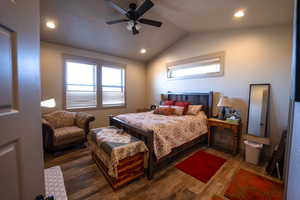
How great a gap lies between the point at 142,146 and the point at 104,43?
3.23 m

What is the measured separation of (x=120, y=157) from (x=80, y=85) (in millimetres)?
3038

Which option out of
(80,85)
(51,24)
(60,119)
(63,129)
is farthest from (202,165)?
(51,24)

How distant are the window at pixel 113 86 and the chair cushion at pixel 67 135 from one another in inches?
61.3

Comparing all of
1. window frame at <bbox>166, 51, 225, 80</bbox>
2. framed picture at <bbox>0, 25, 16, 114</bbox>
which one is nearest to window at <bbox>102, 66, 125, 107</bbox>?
window frame at <bbox>166, 51, 225, 80</bbox>

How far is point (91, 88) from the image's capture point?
420 cm

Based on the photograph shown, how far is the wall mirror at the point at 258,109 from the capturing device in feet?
8.74

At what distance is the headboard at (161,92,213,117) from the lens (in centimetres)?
347

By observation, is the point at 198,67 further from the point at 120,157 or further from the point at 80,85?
the point at 80,85

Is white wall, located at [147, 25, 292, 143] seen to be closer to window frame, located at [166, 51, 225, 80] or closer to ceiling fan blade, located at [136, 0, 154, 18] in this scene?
window frame, located at [166, 51, 225, 80]

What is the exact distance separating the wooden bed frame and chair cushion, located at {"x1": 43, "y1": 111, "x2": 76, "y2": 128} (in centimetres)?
110

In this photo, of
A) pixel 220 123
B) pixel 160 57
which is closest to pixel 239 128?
pixel 220 123

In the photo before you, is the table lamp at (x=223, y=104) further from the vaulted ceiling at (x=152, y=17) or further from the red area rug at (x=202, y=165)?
the vaulted ceiling at (x=152, y=17)

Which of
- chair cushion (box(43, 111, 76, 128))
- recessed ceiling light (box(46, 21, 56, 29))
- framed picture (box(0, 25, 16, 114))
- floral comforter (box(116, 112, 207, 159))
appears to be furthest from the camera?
chair cushion (box(43, 111, 76, 128))

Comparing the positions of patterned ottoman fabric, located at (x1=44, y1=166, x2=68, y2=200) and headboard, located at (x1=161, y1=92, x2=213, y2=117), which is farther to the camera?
headboard, located at (x1=161, y1=92, x2=213, y2=117)
